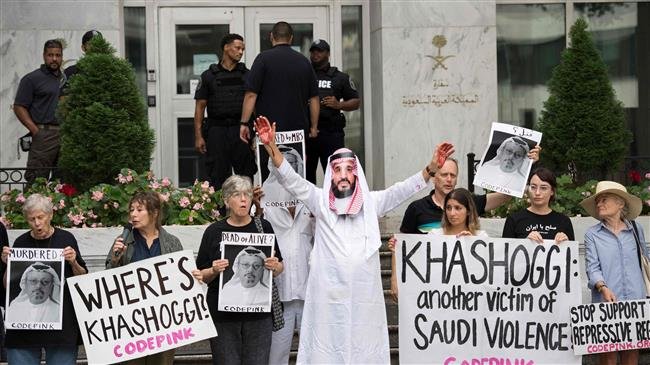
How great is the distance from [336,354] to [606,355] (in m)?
2.20

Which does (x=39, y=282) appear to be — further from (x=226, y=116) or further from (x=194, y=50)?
(x=194, y=50)

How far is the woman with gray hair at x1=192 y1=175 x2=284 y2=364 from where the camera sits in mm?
10180

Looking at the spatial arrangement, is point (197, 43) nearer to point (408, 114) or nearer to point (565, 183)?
point (408, 114)

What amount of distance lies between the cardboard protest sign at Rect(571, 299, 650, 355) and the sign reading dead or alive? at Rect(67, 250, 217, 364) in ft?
8.74

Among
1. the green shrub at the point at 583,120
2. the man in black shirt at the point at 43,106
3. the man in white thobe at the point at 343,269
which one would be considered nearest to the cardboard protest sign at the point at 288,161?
the man in white thobe at the point at 343,269

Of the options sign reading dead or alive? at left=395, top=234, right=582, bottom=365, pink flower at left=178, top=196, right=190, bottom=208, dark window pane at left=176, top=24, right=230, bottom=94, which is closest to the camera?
sign reading dead or alive? at left=395, top=234, right=582, bottom=365

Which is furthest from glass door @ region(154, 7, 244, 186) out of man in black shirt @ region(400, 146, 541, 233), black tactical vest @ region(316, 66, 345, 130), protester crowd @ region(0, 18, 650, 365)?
man in black shirt @ region(400, 146, 541, 233)

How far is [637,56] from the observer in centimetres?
1809

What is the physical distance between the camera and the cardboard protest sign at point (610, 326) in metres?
10.6

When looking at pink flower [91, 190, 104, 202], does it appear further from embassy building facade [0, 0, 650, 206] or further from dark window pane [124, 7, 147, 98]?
dark window pane [124, 7, 147, 98]

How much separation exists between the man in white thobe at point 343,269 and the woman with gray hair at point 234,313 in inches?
11.2

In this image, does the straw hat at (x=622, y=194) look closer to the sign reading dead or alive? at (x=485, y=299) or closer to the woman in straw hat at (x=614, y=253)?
the woman in straw hat at (x=614, y=253)

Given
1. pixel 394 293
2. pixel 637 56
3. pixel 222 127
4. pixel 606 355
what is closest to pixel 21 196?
pixel 222 127

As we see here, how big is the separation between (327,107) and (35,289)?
17.0 ft
